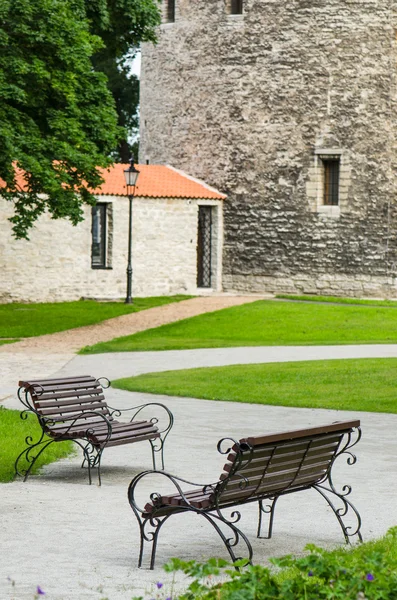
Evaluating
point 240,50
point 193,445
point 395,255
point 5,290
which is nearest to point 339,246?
point 395,255

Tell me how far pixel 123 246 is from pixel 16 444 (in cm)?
2412

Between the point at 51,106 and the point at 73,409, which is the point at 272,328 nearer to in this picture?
the point at 51,106

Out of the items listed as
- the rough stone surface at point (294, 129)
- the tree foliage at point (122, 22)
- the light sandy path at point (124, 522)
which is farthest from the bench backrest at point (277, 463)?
the rough stone surface at point (294, 129)

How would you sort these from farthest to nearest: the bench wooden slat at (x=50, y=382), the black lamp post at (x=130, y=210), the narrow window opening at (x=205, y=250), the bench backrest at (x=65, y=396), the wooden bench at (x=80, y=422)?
the narrow window opening at (x=205, y=250), the black lamp post at (x=130, y=210), the bench backrest at (x=65, y=396), the bench wooden slat at (x=50, y=382), the wooden bench at (x=80, y=422)

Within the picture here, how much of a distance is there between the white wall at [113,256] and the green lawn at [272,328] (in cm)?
436

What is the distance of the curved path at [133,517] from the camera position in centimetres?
660

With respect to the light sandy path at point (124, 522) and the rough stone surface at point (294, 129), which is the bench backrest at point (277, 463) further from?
the rough stone surface at point (294, 129)

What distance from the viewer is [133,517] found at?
838cm

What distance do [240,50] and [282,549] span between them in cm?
3141

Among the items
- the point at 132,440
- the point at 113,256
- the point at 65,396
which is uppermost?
the point at 113,256

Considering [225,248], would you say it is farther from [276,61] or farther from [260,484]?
[260,484]

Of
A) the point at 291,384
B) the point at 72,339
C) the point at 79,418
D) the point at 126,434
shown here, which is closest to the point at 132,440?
the point at 126,434

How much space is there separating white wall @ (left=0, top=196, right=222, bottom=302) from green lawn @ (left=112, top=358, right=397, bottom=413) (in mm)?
14342

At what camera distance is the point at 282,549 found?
7449 mm
